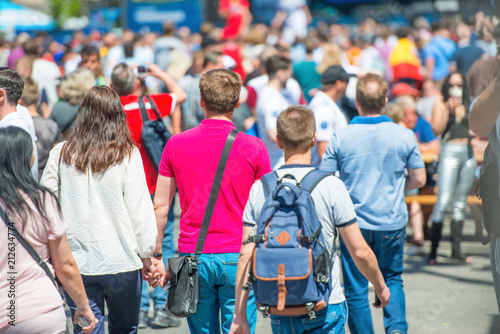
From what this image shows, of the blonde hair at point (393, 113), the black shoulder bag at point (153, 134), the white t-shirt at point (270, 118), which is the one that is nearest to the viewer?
the black shoulder bag at point (153, 134)

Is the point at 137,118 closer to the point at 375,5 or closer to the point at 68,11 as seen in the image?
the point at 375,5

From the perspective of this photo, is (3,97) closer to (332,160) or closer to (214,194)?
(214,194)

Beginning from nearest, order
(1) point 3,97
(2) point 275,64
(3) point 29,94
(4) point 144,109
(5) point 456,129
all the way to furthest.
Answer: (1) point 3,97
(4) point 144,109
(3) point 29,94
(2) point 275,64
(5) point 456,129

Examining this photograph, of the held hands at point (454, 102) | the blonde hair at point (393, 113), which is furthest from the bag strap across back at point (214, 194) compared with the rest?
the held hands at point (454, 102)

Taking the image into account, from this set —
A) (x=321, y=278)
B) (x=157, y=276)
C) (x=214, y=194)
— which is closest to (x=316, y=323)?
(x=321, y=278)

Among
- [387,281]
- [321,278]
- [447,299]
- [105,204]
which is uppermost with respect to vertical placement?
[105,204]

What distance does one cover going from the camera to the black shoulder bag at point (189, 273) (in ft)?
11.5

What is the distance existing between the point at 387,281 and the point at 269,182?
1.84 meters

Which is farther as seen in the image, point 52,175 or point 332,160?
point 332,160

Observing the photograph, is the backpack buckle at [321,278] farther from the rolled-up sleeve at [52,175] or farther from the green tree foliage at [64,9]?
the green tree foliage at [64,9]

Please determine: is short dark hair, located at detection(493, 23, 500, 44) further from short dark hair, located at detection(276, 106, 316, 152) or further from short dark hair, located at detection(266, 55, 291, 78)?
short dark hair, located at detection(266, 55, 291, 78)

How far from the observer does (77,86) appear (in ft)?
19.4

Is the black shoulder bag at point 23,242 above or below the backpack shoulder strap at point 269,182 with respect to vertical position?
below

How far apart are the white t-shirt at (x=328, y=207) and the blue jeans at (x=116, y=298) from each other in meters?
0.91
